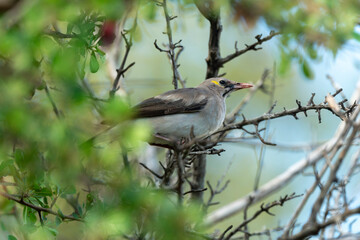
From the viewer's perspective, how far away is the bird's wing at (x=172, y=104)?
594cm

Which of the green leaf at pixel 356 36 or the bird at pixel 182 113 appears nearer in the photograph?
A: the green leaf at pixel 356 36

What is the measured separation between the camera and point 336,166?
9.98 ft

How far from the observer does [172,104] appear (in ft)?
19.8

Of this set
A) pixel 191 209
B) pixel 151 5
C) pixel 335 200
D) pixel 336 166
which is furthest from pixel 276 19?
pixel 191 209

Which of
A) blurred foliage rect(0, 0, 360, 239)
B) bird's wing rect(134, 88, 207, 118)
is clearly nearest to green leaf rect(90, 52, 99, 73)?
blurred foliage rect(0, 0, 360, 239)

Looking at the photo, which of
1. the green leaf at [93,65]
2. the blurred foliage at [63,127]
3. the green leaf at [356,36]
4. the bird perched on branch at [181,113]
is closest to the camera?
the blurred foliage at [63,127]

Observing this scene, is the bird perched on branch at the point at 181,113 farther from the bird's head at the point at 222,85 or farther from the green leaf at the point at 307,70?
the green leaf at the point at 307,70

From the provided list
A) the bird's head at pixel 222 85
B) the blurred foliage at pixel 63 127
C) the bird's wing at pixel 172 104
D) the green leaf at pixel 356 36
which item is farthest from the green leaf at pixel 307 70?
the blurred foliage at pixel 63 127

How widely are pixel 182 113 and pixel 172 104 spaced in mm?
150

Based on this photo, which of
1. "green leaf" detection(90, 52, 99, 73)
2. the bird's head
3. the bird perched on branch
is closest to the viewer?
"green leaf" detection(90, 52, 99, 73)

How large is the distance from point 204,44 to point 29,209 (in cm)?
982

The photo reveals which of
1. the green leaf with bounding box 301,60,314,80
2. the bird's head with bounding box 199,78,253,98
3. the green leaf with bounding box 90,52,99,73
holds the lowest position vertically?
the green leaf with bounding box 90,52,99,73

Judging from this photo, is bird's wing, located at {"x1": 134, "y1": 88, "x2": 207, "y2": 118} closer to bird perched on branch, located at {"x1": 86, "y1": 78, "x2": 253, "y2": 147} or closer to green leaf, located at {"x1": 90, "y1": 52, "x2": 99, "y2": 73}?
bird perched on branch, located at {"x1": 86, "y1": 78, "x2": 253, "y2": 147}

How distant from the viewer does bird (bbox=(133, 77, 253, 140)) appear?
5805 millimetres
